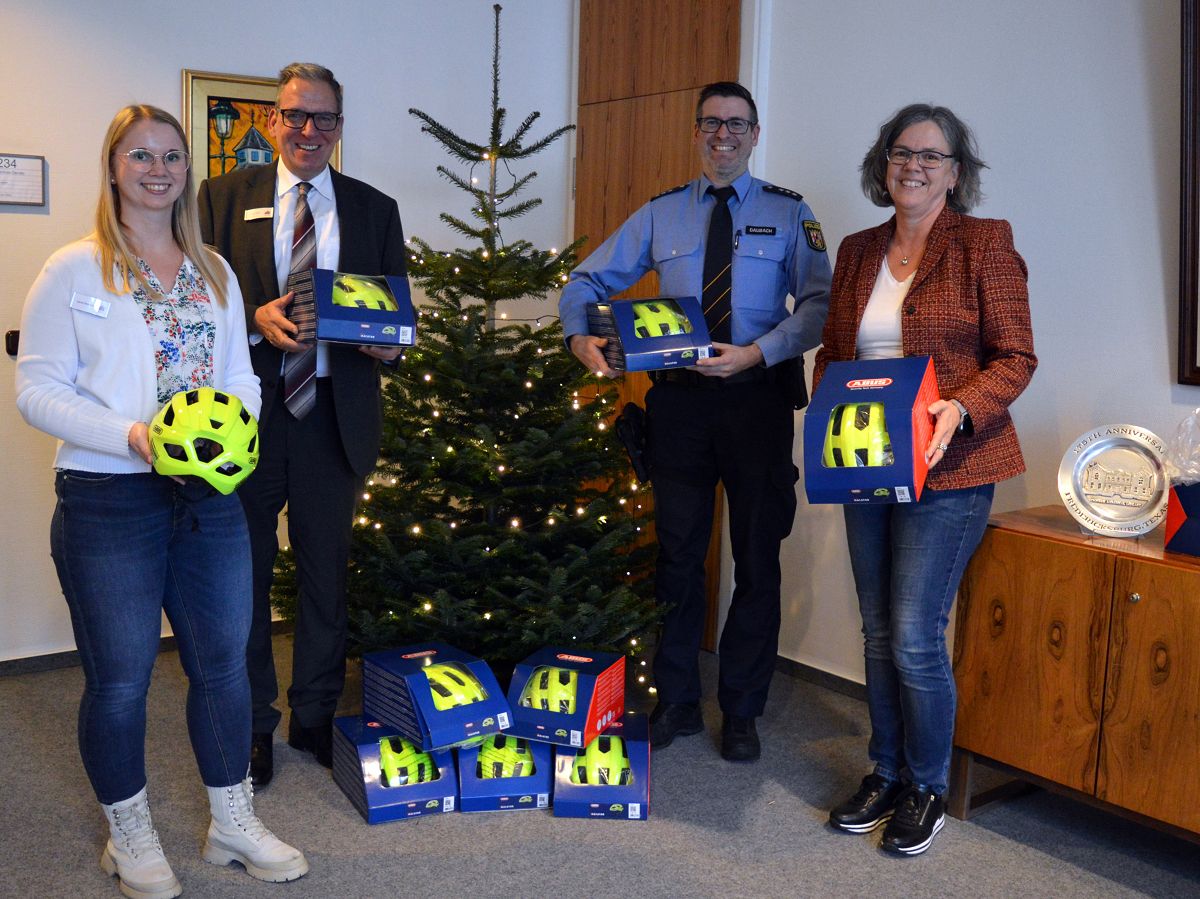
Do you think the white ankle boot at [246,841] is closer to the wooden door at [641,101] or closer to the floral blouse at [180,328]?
the floral blouse at [180,328]

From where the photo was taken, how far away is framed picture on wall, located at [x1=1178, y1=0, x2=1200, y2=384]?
2.60m

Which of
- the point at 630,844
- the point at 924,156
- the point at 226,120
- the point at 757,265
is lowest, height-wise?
the point at 630,844

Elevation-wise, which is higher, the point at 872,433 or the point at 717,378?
the point at 717,378

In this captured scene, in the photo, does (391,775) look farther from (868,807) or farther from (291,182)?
(291,182)

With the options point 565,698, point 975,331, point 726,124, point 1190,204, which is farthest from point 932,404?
point 565,698

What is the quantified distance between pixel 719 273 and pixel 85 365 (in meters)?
1.59

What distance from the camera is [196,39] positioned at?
3779mm

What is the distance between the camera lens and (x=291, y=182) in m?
2.81

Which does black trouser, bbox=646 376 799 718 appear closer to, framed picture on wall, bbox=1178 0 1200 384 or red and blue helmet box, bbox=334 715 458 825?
red and blue helmet box, bbox=334 715 458 825

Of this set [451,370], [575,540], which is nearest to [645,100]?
[451,370]

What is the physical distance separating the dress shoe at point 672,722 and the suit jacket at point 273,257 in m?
1.07

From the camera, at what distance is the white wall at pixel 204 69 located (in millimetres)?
3555

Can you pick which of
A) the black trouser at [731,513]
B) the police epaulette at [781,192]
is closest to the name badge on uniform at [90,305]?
the black trouser at [731,513]

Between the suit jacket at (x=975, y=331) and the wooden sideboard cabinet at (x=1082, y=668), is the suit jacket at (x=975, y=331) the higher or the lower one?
the higher one
